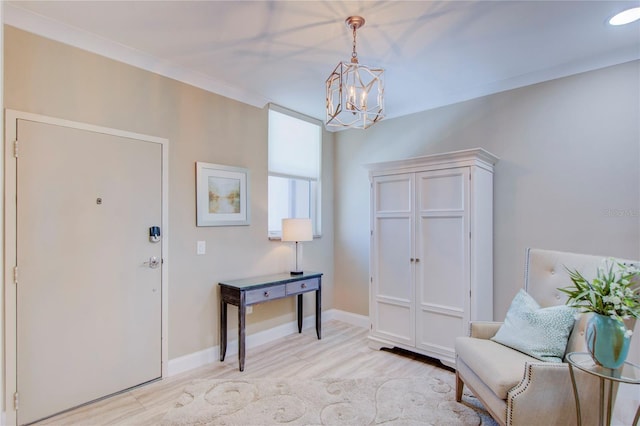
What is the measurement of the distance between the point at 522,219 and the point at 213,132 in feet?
9.69

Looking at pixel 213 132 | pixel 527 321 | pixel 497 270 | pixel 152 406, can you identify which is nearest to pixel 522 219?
pixel 497 270

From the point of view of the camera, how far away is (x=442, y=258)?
3102 millimetres

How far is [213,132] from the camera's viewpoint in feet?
10.8

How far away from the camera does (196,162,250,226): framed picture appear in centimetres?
317

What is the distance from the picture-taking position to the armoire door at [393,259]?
10.8 ft

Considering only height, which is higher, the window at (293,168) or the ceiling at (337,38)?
the ceiling at (337,38)

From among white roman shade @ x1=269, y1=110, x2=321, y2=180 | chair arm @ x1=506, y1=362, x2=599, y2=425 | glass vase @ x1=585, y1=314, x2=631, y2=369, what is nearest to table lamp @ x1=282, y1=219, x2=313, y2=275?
white roman shade @ x1=269, y1=110, x2=321, y2=180

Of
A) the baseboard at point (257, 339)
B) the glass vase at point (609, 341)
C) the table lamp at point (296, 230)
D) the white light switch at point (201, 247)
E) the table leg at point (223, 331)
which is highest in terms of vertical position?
the table lamp at point (296, 230)

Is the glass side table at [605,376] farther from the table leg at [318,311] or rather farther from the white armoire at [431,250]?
the table leg at [318,311]

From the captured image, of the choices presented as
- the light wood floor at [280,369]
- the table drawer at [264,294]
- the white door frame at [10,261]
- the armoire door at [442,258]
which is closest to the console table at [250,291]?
the table drawer at [264,294]

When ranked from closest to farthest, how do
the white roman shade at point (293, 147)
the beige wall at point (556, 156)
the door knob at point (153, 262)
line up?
the beige wall at point (556, 156) → the door knob at point (153, 262) → the white roman shade at point (293, 147)

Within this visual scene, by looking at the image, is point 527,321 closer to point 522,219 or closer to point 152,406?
point 522,219

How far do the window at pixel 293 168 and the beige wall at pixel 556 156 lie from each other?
1.24 metres

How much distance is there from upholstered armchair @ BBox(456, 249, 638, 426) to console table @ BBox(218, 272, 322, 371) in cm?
164
